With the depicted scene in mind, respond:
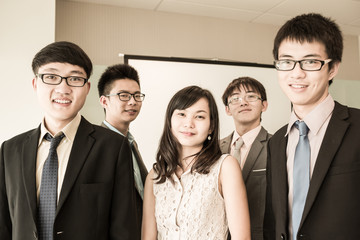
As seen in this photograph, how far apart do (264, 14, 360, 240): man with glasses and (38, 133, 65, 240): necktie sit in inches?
38.3

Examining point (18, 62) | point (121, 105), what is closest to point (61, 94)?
point (121, 105)

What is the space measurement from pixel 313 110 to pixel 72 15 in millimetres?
2910

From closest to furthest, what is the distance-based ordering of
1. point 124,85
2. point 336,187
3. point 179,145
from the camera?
point 336,187
point 179,145
point 124,85

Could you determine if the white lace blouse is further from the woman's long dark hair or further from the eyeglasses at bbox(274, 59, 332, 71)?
the eyeglasses at bbox(274, 59, 332, 71)

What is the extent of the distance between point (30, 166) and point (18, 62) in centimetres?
191

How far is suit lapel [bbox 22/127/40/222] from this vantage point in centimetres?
140

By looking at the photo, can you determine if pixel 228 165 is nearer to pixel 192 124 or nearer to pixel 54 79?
pixel 192 124

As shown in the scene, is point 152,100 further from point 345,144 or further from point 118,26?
point 345,144

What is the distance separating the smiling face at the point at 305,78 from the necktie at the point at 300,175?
114 mm

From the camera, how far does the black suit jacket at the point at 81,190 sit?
140 centimetres

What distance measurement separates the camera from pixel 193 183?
1735 mm

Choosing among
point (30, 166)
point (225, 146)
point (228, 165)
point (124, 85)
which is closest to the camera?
point (30, 166)

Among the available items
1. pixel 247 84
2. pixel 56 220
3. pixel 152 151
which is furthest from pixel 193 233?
pixel 152 151

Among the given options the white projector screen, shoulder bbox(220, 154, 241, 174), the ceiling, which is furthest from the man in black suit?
the ceiling
